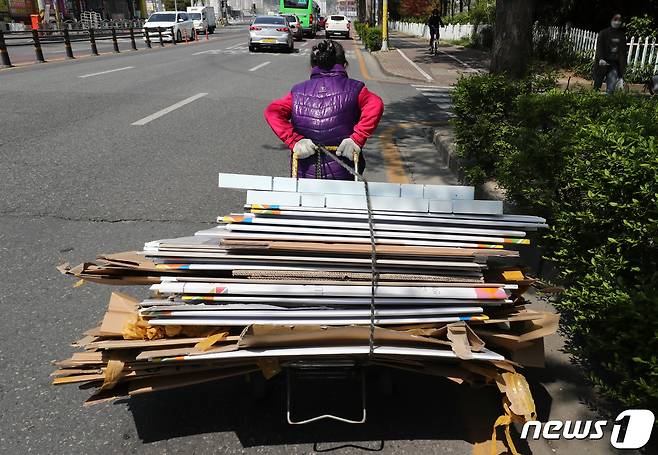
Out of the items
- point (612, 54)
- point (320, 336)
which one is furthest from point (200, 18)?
point (320, 336)

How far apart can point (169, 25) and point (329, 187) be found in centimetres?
3285

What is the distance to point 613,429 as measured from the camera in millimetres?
2318

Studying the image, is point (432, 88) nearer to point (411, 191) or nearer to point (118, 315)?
point (411, 191)

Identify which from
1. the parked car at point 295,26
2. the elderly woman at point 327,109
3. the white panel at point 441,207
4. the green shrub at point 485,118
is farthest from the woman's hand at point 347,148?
the parked car at point 295,26

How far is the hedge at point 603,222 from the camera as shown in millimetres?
2219

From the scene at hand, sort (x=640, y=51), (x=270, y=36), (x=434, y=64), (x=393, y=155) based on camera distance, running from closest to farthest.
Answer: (x=393, y=155) < (x=640, y=51) < (x=434, y=64) < (x=270, y=36)

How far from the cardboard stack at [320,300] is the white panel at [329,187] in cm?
12

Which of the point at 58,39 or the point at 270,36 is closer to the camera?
the point at 270,36

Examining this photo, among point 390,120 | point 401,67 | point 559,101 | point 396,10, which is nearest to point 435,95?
point 390,120

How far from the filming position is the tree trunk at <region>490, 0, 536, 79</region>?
770 cm

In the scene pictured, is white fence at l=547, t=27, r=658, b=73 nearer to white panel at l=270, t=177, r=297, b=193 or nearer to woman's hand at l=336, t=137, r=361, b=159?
woman's hand at l=336, t=137, r=361, b=159

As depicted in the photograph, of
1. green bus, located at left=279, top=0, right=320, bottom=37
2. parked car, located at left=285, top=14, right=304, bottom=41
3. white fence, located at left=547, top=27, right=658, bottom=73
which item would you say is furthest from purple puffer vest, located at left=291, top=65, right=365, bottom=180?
Result: green bus, located at left=279, top=0, right=320, bottom=37

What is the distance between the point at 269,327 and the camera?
2.00 metres

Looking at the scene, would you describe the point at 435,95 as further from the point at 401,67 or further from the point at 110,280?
the point at 110,280
